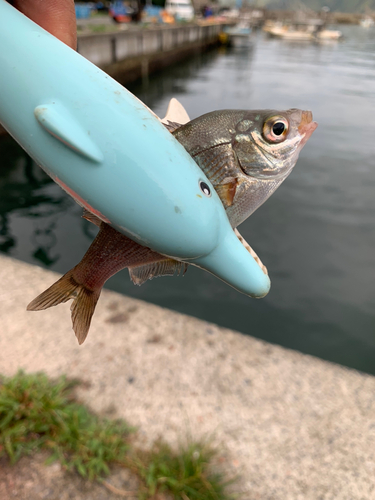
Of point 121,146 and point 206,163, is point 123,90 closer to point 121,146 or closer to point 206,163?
point 121,146

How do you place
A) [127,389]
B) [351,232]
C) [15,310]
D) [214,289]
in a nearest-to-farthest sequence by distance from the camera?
[127,389]
[15,310]
[214,289]
[351,232]

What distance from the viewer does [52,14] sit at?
950mm

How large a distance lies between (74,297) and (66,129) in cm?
49

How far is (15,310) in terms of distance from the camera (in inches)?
178

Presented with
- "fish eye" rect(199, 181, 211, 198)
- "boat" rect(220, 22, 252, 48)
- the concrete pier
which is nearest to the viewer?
"fish eye" rect(199, 181, 211, 198)

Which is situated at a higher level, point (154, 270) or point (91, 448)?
point (154, 270)

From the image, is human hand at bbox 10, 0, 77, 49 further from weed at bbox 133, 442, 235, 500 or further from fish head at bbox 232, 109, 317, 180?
weed at bbox 133, 442, 235, 500

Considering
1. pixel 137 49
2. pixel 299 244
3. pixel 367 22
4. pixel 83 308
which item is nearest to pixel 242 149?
pixel 83 308

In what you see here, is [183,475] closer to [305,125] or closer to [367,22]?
[305,125]

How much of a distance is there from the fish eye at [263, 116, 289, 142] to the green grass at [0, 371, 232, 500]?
9.17 ft

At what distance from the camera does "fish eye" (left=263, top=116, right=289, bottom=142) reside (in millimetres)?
914

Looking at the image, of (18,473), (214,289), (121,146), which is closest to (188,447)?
(18,473)

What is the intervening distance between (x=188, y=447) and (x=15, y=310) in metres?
2.66

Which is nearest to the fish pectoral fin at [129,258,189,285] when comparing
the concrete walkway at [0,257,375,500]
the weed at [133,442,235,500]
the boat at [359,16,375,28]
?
the weed at [133,442,235,500]
